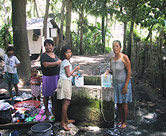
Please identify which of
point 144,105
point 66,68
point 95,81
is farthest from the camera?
point 144,105

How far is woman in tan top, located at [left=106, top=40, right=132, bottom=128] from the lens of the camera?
4000mm

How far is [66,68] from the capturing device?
384cm

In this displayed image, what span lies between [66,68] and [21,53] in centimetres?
453

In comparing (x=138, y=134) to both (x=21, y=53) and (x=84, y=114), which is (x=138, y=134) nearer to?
(x=84, y=114)

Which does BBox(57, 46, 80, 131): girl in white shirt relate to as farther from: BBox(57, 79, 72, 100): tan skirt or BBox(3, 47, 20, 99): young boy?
BBox(3, 47, 20, 99): young boy

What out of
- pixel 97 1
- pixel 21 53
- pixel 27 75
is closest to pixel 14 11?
pixel 21 53

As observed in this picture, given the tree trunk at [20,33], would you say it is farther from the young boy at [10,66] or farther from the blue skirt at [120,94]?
the blue skirt at [120,94]

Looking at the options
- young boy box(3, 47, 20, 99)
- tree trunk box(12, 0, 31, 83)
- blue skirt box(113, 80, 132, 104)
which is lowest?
blue skirt box(113, 80, 132, 104)

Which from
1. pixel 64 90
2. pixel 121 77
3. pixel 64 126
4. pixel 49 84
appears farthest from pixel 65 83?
pixel 121 77

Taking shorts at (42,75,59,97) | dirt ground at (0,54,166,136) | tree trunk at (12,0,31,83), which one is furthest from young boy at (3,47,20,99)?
tree trunk at (12,0,31,83)

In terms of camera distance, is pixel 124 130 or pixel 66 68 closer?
pixel 66 68

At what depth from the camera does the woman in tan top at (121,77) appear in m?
4.00

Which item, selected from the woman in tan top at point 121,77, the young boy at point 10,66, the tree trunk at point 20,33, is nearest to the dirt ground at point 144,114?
the woman in tan top at point 121,77

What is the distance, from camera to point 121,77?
4.06 meters
